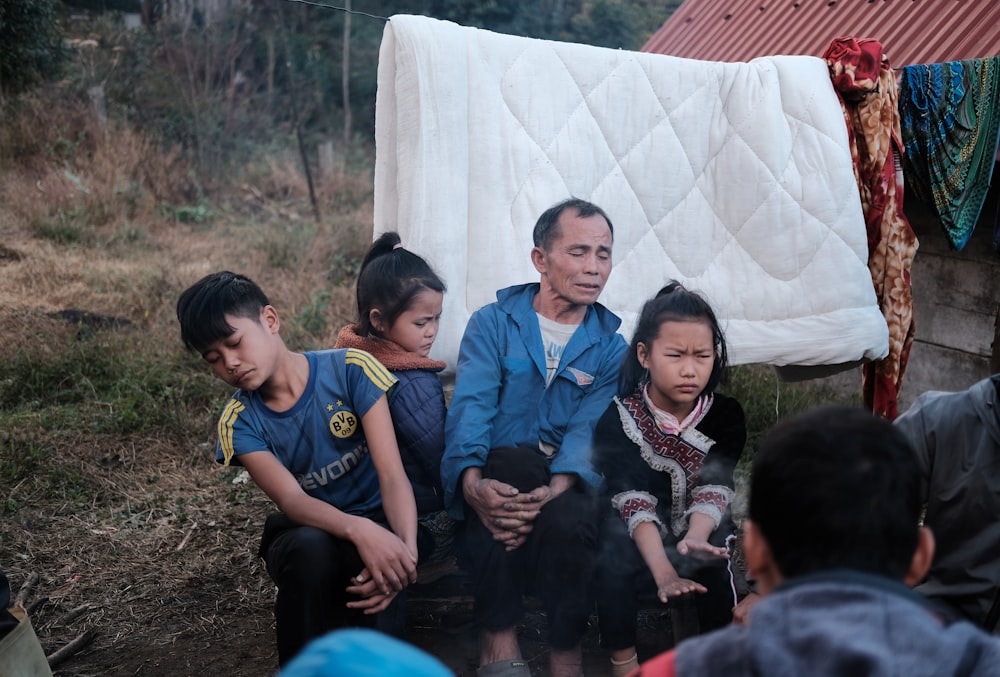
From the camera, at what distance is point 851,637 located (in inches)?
41.1

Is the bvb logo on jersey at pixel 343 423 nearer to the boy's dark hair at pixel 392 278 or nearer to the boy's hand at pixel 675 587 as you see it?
the boy's dark hair at pixel 392 278

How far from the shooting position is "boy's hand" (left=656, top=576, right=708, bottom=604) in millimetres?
2344

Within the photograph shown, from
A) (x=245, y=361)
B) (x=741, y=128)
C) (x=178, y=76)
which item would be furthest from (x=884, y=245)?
(x=178, y=76)

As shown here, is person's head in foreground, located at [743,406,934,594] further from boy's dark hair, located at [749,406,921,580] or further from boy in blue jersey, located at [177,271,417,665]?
boy in blue jersey, located at [177,271,417,665]

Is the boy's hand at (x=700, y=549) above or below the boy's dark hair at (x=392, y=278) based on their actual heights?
below

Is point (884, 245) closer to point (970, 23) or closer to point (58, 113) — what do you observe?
point (970, 23)

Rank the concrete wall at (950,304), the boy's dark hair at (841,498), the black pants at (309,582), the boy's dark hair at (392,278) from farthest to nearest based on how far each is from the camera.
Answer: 1. the concrete wall at (950,304)
2. the boy's dark hair at (392,278)
3. the black pants at (309,582)
4. the boy's dark hair at (841,498)

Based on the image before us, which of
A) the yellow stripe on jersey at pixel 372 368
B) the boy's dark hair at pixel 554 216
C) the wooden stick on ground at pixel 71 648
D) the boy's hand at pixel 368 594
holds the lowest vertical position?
the wooden stick on ground at pixel 71 648

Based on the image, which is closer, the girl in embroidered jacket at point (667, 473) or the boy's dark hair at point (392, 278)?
the girl in embroidered jacket at point (667, 473)

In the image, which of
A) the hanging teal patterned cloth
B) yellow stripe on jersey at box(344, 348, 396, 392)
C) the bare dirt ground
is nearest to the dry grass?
the bare dirt ground

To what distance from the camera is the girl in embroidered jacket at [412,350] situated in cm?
277

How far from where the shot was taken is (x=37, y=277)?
20.8 feet

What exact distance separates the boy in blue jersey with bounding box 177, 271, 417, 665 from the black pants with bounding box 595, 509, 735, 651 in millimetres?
560

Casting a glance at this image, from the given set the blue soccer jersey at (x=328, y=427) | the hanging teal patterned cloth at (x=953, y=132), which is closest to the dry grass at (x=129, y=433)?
the blue soccer jersey at (x=328, y=427)
